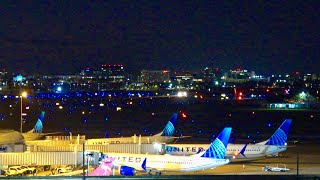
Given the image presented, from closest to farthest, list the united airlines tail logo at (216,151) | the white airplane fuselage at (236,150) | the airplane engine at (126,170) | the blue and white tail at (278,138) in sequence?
the airplane engine at (126,170)
the united airlines tail logo at (216,151)
the white airplane fuselage at (236,150)
the blue and white tail at (278,138)

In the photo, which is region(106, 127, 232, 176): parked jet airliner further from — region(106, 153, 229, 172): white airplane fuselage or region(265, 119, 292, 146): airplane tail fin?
region(265, 119, 292, 146): airplane tail fin

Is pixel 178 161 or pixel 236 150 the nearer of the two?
pixel 178 161

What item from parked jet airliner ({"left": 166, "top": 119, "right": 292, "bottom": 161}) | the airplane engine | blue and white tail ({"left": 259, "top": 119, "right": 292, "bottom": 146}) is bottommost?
the airplane engine

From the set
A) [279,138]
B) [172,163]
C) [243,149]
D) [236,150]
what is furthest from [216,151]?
[279,138]

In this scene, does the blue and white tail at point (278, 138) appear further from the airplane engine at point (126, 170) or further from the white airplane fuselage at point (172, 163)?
the airplane engine at point (126, 170)

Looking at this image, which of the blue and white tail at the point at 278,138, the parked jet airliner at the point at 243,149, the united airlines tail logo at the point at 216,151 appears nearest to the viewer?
the united airlines tail logo at the point at 216,151

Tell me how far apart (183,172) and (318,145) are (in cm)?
3370

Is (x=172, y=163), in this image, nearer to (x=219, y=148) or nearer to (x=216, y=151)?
(x=216, y=151)

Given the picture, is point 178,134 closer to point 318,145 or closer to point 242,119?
point 318,145

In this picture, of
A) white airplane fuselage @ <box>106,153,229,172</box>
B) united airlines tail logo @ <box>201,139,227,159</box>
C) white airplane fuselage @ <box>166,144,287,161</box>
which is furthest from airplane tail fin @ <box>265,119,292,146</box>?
white airplane fuselage @ <box>106,153,229,172</box>

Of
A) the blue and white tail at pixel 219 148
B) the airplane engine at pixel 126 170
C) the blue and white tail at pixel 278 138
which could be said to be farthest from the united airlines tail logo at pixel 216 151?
the blue and white tail at pixel 278 138

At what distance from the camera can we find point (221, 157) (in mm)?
48688

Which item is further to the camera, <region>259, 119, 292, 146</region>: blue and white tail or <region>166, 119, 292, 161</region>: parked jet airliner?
<region>259, 119, 292, 146</region>: blue and white tail

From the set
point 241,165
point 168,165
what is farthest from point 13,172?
point 241,165
